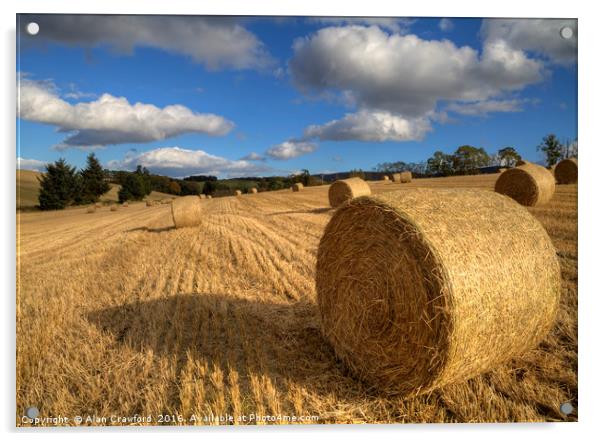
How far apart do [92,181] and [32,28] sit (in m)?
2.01

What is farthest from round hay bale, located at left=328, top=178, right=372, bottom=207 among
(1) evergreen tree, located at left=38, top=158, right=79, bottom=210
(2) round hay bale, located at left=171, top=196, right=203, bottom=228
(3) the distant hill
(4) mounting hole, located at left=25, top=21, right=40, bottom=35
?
(4) mounting hole, located at left=25, top=21, right=40, bottom=35

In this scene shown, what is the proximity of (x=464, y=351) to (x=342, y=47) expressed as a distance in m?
2.85

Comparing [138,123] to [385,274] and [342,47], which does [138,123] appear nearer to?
[342,47]

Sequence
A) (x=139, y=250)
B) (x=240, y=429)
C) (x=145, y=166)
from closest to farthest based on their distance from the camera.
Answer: (x=240, y=429) → (x=145, y=166) → (x=139, y=250)

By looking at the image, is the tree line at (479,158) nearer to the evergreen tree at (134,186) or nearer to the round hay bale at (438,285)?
the round hay bale at (438,285)

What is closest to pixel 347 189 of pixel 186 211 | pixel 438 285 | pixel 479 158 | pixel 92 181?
pixel 186 211

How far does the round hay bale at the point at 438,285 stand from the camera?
8.36 ft

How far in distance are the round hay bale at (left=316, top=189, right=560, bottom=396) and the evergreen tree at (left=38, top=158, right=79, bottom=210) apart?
2.93 metres

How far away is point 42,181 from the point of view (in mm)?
4500

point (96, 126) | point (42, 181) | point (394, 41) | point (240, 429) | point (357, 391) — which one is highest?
point (394, 41)

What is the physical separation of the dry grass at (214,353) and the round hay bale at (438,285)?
224mm

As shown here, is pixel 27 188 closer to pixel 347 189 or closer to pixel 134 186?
pixel 134 186

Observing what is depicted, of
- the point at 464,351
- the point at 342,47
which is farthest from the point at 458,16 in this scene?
the point at 464,351

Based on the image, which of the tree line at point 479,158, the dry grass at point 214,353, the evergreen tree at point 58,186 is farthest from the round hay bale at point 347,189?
the evergreen tree at point 58,186
